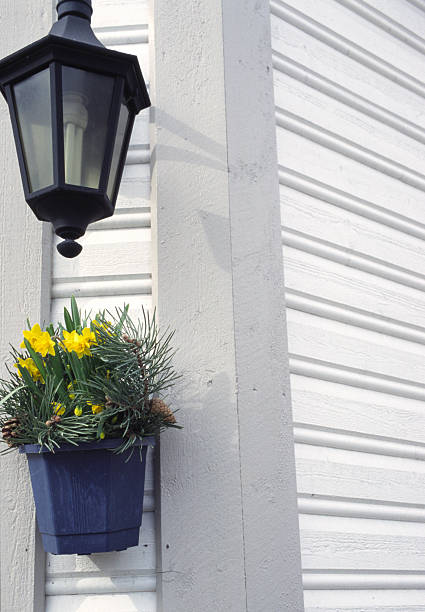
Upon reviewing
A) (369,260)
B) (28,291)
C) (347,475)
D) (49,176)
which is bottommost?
(347,475)

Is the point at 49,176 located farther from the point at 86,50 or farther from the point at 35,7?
the point at 35,7

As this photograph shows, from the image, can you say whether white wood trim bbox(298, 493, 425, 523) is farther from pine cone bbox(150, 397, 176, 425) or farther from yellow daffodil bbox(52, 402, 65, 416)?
yellow daffodil bbox(52, 402, 65, 416)

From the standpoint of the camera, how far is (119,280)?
186cm

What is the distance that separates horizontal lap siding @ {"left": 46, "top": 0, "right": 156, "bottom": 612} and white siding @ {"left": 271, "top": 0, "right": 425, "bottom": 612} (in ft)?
1.45

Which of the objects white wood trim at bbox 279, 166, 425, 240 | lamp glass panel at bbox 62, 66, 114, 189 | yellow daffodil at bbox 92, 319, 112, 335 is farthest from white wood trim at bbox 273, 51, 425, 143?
yellow daffodil at bbox 92, 319, 112, 335

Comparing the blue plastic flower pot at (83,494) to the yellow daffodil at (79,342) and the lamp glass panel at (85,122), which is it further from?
the lamp glass panel at (85,122)

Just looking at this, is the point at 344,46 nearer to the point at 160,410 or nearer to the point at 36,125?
the point at 36,125

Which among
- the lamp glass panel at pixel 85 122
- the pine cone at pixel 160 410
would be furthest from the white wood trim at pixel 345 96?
the pine cone at pixel 160 410

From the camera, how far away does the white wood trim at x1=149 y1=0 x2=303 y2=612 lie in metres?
1.63

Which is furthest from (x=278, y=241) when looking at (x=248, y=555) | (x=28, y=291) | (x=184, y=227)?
(x=248, y=555)

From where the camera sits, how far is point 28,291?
5.91 ft

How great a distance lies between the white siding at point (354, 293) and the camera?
77.5 inches

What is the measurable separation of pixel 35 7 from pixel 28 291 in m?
0.85

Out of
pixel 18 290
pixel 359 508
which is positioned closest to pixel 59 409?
pixel 18 290
